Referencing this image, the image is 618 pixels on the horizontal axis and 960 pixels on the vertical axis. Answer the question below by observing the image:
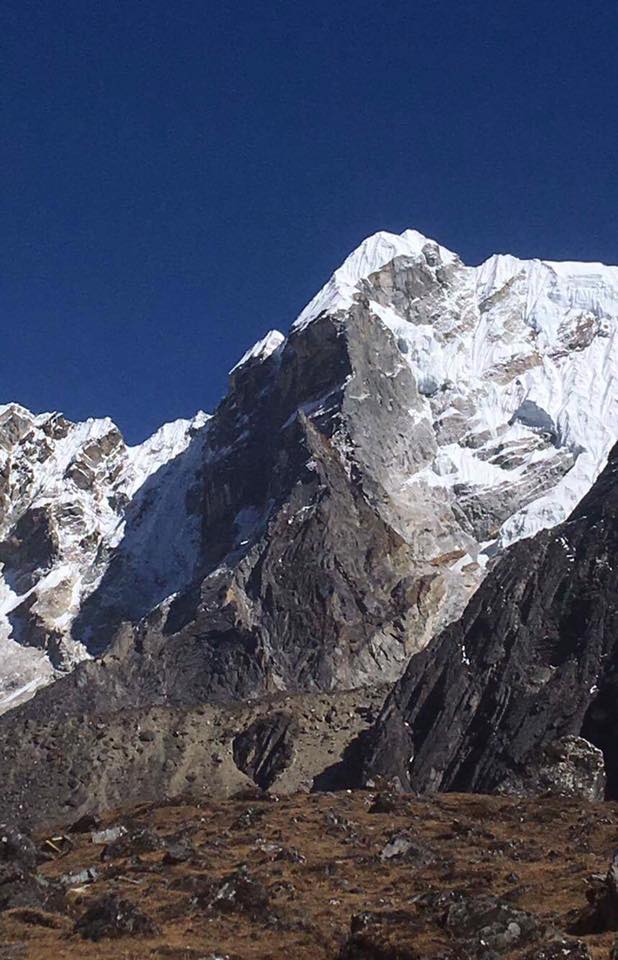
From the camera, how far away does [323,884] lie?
4269 centimetres

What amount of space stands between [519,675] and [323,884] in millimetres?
118647

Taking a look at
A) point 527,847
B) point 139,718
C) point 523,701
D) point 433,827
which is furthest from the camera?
point 139,718

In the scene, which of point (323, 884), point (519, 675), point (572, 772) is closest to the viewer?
point (323, 884)

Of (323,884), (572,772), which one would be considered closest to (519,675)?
(572,772)

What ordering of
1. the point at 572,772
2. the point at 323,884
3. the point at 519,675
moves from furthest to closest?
1. the point at 519,675
2. the point at 572,772
3. the point at 323,884

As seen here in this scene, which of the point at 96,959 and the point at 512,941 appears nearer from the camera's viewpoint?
the point at 512,941

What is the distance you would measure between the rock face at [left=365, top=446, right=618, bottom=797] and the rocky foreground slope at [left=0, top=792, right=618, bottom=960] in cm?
7553

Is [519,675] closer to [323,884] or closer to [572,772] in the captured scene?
[572,772]

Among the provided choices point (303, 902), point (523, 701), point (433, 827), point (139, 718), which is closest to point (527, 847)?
point (433, 827)

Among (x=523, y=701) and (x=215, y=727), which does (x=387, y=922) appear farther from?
(x=215, y=727)

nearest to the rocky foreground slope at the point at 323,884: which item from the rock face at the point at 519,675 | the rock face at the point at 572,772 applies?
the rock face at the point at 572,772

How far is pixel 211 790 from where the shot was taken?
523 ft

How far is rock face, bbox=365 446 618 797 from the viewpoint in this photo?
143625mm

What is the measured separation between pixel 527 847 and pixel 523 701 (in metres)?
105
